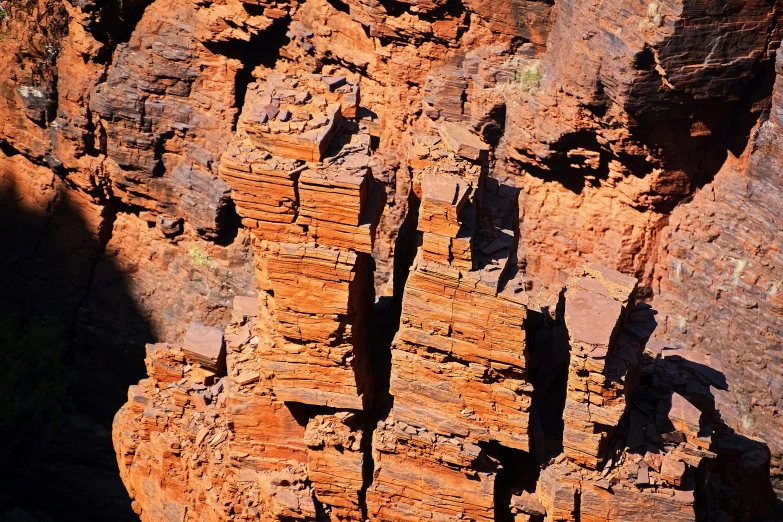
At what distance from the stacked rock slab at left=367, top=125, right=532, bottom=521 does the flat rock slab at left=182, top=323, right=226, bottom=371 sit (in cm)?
323

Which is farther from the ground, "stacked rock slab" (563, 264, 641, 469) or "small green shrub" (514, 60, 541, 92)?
"small green shrub" (514, 60, 541, 92)

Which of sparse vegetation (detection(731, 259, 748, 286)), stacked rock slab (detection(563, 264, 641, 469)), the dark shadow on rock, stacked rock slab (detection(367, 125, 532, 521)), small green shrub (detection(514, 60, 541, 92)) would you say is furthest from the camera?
the dark shadow on rock

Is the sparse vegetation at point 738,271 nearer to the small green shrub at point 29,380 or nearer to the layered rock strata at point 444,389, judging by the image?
the layered rock strata at point 444,389

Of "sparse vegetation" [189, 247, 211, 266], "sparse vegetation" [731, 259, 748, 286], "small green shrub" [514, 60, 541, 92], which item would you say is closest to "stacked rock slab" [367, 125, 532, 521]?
"small green shrub" [514, 60, 541, 92]

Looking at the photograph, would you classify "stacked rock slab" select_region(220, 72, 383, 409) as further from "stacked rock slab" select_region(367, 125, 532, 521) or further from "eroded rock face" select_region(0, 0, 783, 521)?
"stacked rock slab" select_region(367, 125, 532, 521)

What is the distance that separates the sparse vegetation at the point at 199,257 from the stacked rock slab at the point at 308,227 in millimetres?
11534

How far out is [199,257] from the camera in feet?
79.4

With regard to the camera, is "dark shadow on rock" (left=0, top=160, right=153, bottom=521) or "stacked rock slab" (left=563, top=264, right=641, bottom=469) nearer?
"stacked rock slab" (left=563, top=264, right=641, bottom=469)

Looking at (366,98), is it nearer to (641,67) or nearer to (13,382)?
(641,67)

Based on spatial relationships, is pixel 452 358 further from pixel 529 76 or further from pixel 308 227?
pixel 529 76

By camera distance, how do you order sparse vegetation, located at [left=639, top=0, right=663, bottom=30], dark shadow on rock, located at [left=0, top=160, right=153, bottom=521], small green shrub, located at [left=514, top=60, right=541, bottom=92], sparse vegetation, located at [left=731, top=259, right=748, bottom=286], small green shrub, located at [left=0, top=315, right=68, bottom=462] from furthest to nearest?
small green shrub, located at [left=0, top=315, right=68, bottom=462], dark shadow on rock, located at [left=0, top=160, right=153, bottom=521], small green shrub, located at [left=514, top=60, right=541, bottom=92], sparse vegetation, located at [left=731, top=259, right=748, bottom=286], sparse vegetation, located at [left=639, top=0, right=663, bottom=30]

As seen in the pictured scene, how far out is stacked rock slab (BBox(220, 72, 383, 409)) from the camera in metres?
11.6

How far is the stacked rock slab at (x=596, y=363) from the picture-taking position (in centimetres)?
1163

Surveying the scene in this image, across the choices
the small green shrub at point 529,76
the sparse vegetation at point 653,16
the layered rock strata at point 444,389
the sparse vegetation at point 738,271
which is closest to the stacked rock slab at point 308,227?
the layered rock strata at point 444,389
